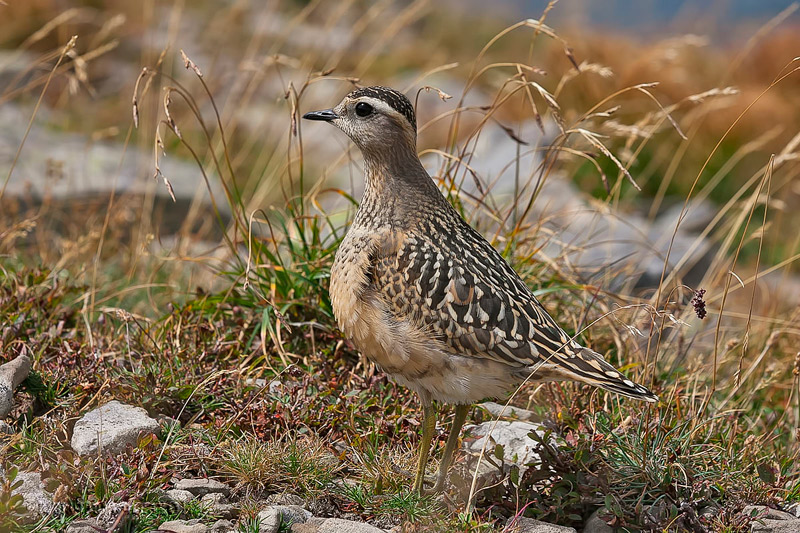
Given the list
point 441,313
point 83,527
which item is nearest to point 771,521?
point 441,313

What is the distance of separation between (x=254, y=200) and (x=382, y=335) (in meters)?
3.47

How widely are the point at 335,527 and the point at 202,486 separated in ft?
2.28

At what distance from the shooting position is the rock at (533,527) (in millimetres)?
4004

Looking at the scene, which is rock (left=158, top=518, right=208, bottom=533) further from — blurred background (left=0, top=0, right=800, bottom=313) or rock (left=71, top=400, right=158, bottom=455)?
blurred background (left=0, top=0, right=800, bottom=313)

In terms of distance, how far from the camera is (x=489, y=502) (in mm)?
4277

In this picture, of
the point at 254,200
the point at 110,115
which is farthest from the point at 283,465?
the point at 110,115

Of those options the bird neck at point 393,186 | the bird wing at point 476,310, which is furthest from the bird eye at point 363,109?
the bird wing at point 476,310

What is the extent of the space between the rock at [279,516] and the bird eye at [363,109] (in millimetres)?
2059

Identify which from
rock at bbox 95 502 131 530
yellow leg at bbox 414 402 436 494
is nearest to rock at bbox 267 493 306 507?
yellow leg at bbox 414 402 436 494

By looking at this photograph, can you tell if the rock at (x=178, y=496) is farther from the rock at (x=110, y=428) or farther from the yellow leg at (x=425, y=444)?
the yellow leg at (x=425, y=444)

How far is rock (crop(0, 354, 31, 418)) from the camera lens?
434 centimetres

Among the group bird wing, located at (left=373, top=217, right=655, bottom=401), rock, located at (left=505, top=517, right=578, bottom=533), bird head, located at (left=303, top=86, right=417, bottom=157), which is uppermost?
bird head, located at (left=303, top=86, right=417, bottom=157)

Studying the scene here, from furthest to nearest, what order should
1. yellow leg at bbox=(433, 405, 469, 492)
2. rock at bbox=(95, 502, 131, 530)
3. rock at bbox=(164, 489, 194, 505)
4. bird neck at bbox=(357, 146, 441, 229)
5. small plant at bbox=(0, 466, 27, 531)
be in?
bird neck at bbox=(357, 146, 441, 229) < yellow leg at bbox=(433, 405, 469, 492) < rock at bbox=(164, 489, 194, 505) < rock at bbox=(95, 502, 131, 530) < small plant at bbox=(0, 466, 27, 531)

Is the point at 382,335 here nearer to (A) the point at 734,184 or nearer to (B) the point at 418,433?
(B) the point at 418,433
